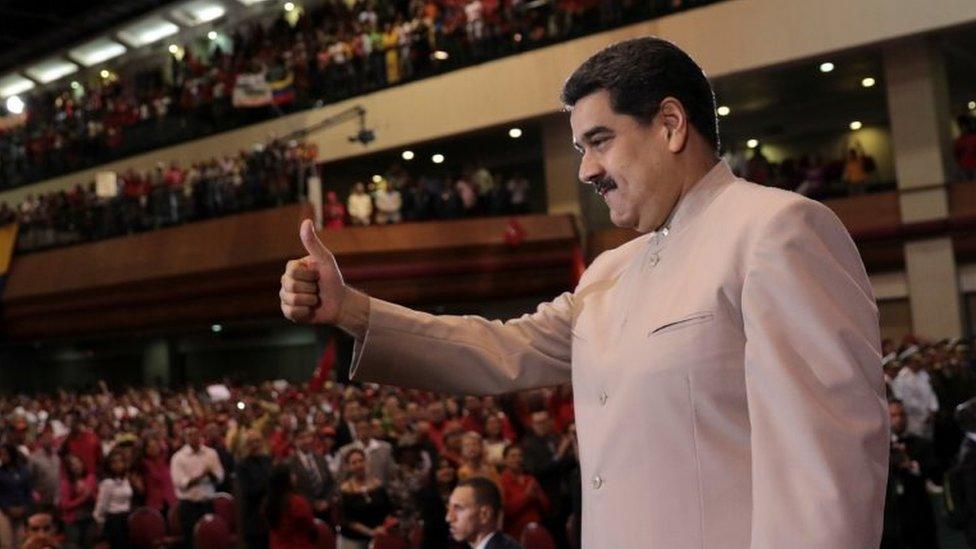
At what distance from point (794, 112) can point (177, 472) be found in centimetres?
1397

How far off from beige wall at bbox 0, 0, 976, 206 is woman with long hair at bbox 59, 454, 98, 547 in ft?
31.3

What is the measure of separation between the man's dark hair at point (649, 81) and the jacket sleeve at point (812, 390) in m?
0.27

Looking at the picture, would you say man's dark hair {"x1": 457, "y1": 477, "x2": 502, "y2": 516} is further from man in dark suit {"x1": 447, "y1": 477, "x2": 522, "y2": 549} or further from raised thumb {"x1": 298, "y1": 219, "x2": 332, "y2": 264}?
raised thumb {"x1": 298, "y1": 219, "x2": 332, "y2": 264}

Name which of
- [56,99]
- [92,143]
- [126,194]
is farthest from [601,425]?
[56,99]

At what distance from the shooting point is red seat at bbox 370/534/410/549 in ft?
23.4

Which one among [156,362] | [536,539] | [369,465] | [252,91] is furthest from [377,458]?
[156,362]

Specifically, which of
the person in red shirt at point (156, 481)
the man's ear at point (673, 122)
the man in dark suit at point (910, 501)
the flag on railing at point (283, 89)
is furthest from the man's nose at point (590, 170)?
the flag on railing at point (283, 89)

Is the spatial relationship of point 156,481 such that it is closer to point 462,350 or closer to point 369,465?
point 369,465

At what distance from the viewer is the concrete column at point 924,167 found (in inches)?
631

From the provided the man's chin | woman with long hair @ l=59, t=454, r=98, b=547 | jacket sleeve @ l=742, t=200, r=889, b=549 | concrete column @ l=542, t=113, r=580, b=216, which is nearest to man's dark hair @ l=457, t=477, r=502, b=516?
the man's chin

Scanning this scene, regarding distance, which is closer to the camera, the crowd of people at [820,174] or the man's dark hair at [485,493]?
the man's dark hair at [485,493]

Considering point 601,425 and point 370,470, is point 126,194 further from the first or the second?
point 601,425

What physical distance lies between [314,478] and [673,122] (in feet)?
26.8

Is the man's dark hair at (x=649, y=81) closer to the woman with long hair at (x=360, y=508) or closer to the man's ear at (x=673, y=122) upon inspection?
the man's ear at (x=673, y=122)
